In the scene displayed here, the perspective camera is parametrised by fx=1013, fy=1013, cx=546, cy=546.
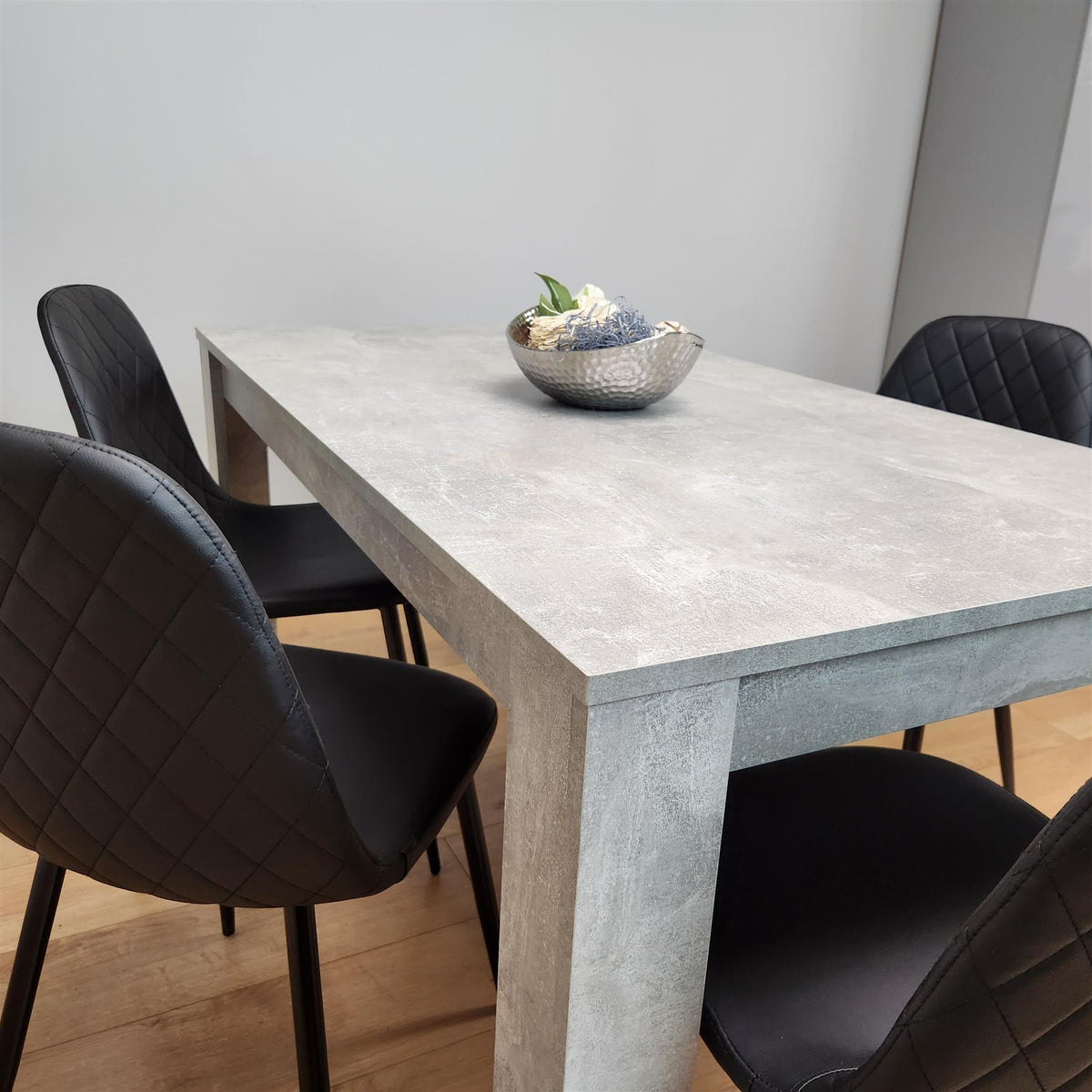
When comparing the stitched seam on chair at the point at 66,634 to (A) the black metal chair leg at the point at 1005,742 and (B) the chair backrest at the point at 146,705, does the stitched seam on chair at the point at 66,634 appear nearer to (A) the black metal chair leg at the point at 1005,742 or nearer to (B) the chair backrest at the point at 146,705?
(B) the chair backrest at the point at 146,705

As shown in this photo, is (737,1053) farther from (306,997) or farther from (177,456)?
(177,456)

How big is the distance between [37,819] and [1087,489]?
3.08ft

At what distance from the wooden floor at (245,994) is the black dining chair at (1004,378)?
2.47ft

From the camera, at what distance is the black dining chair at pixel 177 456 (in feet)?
4.05

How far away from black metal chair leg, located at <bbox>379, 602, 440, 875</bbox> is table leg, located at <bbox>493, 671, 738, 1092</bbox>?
0.70 m

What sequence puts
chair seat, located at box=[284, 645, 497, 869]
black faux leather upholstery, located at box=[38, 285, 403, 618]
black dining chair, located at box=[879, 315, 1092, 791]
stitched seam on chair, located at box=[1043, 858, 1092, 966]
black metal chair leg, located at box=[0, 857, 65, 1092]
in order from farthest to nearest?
black dining chair, located at box=[879, 315, 1092, 791], black faux leather upholstery, located at box=[38, 285, 403, 618], black metal chair leg, located at box=[0, 857, 65, 1092], chair seat, located at box=[284, 645, 497, 869], stitched seam on chair, located at box=[1043, 858, 1092, 966]

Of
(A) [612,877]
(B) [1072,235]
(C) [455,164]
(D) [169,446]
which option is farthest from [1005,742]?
(C) [455,164]

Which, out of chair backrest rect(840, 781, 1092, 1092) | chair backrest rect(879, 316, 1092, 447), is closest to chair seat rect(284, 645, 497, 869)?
chair backrest rect(840, 781, 1092, 1092)

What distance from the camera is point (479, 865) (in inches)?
46.9

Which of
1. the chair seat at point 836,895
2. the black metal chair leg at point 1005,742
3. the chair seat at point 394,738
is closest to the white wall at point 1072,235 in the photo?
the black metal chair leg at point 1005,742

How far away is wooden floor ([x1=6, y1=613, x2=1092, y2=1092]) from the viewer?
112 cm

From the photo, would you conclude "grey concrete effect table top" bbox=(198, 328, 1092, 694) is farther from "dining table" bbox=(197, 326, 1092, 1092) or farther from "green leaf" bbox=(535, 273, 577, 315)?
"green leaf" bbox=(535, 273, 577, 315)

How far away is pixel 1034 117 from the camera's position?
9.31ft

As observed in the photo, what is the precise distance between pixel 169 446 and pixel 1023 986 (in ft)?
4.46
